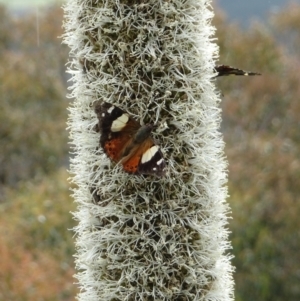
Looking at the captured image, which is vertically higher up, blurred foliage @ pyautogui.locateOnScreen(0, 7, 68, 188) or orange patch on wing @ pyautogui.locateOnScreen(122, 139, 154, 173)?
orange patch on wing @ pyautogui.locateOnScreen(122, 139, 154, 173)

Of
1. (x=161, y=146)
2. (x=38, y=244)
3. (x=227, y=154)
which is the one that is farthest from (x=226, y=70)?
(x=227, y=154)

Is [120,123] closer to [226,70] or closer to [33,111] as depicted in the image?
[226,70]

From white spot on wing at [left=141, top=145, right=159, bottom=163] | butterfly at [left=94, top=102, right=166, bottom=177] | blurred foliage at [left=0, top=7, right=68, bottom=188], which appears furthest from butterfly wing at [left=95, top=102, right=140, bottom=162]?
blurred foliage at [left=0, top=7, right=68, bottom=188]

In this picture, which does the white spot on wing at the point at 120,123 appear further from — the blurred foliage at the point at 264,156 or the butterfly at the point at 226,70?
the blurred foliage at the point at 264,156

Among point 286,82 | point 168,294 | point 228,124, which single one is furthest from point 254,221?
point 168,294

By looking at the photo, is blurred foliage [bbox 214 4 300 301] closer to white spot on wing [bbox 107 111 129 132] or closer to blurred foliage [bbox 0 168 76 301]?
blurred foliage [bbox 0 168 76 301]

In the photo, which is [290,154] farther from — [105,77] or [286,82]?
[105,77]
